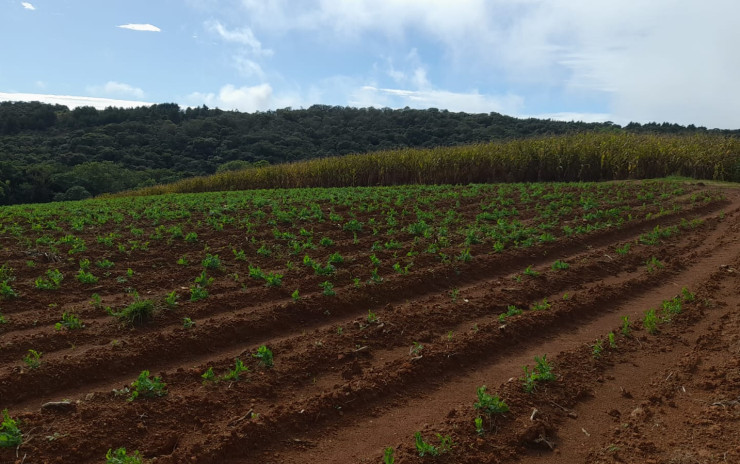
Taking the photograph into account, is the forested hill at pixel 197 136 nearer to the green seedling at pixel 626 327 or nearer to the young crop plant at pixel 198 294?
the young crop plant at pixel 198 294

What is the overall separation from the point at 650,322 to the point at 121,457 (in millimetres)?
5811

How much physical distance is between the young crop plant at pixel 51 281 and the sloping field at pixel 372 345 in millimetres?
39

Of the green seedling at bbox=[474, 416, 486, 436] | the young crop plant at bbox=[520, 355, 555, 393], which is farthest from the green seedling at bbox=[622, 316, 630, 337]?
the green seedling at bbox=[474, 416, 486, 436]

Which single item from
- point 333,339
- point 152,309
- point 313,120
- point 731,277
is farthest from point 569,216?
point 313,120

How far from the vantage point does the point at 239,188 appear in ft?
94.7

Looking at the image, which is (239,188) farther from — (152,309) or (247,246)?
(152,309)

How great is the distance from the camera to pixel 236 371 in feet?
16.5

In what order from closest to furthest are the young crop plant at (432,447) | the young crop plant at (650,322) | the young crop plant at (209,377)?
the young crop plant at (432,447) → the young crop plant at (209,377) → the young crop plant at (650,322)

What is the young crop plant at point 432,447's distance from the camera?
12.4 feet

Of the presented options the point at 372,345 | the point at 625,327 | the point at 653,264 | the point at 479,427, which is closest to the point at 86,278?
the point at 372,345

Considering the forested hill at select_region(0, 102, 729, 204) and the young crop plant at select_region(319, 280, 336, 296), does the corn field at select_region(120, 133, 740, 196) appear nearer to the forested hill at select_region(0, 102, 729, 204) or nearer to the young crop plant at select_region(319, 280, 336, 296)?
the forested hill at select_region(0, 102, 729, 204)

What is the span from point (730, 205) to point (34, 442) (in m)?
17.4

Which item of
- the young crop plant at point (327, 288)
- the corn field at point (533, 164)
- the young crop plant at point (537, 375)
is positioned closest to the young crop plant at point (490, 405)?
the young crop plant at point (537, 375)

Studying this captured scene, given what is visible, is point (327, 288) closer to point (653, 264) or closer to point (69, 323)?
point (69, 323)
